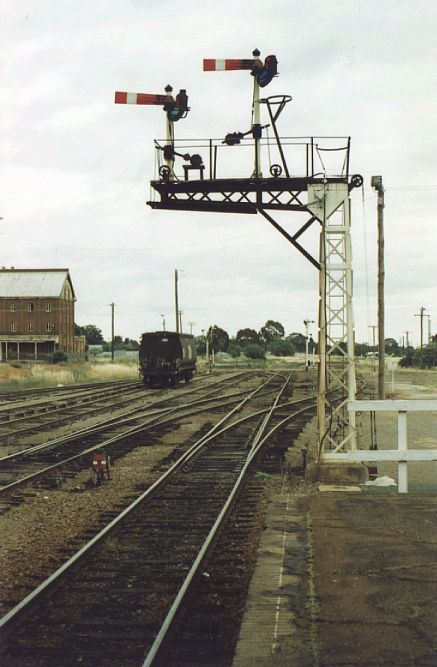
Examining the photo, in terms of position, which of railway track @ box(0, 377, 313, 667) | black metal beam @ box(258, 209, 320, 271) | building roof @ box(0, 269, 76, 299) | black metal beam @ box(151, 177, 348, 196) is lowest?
railway track @ box(0, 377, 313, 667)

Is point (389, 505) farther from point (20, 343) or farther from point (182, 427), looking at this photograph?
point (20, 343)

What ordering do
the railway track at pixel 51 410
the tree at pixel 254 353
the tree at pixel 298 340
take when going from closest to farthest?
the railway track at pixel 51 410 < the tree at pixel 254 353 < the tree at pixel 298 340

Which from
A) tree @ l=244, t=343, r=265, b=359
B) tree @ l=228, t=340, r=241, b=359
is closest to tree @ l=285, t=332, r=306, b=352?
tree @ l=228, t=340, r=241, b=359

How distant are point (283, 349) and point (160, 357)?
113985 mm

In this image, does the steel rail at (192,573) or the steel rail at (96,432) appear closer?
the steel rail at (192,573)

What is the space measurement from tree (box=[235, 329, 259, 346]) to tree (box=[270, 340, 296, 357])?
16.2 feet

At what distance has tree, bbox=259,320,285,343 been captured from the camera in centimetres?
16088

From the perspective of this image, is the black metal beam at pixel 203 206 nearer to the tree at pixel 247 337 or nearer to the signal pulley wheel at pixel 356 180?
the signal pulley wheel at pixel 356 180

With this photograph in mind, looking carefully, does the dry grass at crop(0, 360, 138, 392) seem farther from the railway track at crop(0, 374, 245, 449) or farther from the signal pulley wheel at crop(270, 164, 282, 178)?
the signal pulley wheel at crop(270, 164, 282, 178)

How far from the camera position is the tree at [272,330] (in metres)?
161

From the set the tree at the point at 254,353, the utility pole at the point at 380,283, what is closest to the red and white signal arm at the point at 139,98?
the utility pole at the point at 380,283

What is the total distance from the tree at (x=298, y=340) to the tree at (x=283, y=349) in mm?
8511

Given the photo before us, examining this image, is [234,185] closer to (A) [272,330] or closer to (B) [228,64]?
(B) [228,64]

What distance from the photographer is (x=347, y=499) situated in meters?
8.51
